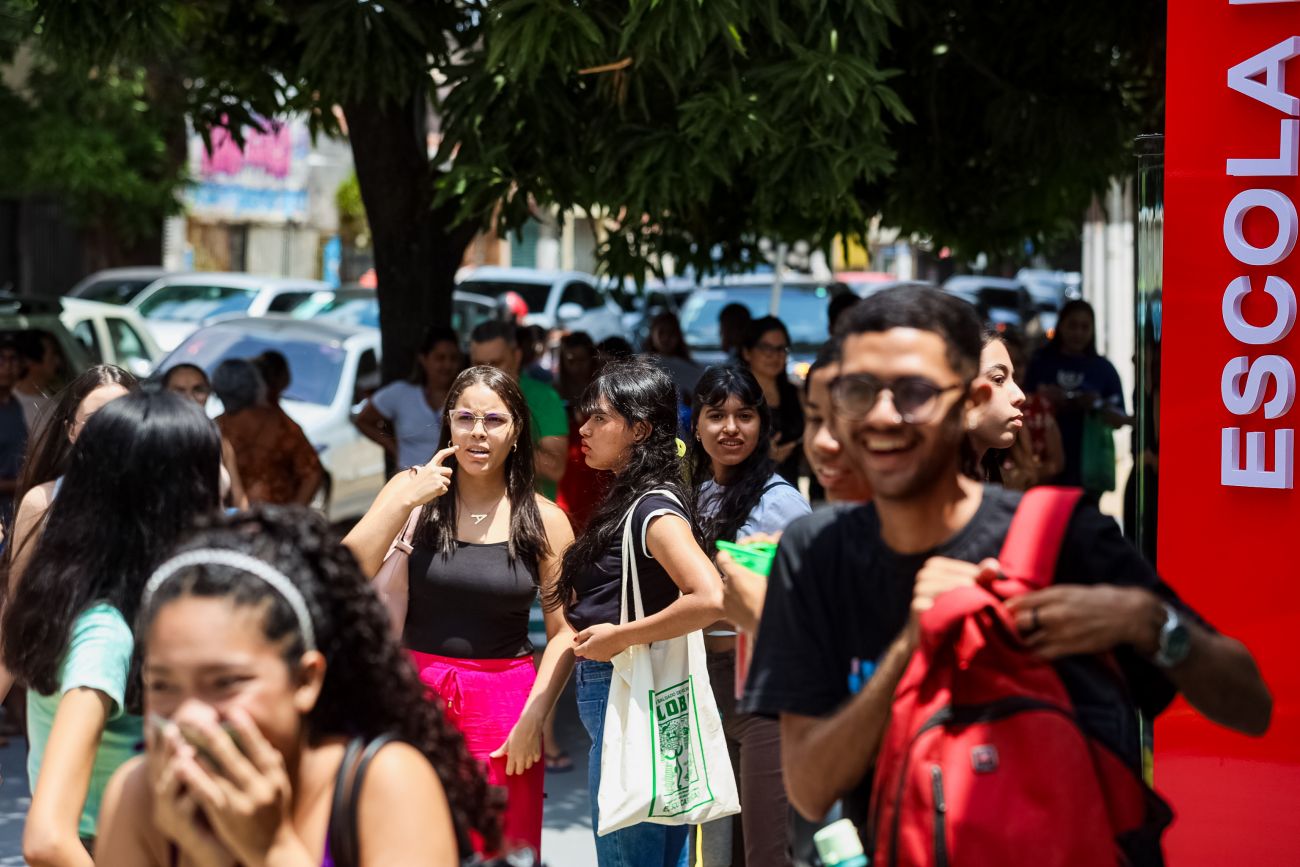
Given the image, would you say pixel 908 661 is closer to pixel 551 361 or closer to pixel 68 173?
pixel 551 361

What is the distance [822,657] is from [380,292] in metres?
7.53

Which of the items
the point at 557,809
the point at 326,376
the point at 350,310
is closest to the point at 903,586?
the point at 557,809

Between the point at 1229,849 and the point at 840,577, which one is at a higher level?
the point at 840,577

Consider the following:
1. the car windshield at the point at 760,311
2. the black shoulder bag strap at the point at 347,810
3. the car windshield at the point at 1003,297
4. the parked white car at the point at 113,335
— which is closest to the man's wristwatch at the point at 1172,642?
the black shoulder bag strap at the point at 347,810

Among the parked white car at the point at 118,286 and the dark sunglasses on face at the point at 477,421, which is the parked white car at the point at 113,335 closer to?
the parked white car at the point at 118,286

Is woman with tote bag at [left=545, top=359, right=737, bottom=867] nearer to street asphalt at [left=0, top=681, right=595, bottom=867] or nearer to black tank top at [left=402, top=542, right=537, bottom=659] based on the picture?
black tank top at [left=402, top=542, right=537, bottom=659]

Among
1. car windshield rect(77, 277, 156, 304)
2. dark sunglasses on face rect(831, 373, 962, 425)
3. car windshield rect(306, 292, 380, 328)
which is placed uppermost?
car windshield rect(77, 277, 156, 304)

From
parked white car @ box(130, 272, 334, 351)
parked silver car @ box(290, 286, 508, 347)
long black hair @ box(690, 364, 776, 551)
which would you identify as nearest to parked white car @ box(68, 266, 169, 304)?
parked white car @ box(130, 272, 334, 351)

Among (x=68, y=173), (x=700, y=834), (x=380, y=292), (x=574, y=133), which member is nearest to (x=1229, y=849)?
(x=700, y=834)

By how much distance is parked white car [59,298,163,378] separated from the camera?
14320 millimetres

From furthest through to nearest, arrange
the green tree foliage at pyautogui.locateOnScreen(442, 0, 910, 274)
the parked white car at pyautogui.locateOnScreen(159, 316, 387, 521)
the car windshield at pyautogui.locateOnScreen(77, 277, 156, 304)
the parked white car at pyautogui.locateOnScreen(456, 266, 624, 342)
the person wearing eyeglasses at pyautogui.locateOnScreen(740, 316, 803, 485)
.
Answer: the parked white car at pyautogui.locateOnScreen(456, 266, 624, 342)
the car windshield at pyautogui.locateOnScreen(77, 277, 156, 304)
the parked white car at pyautogui.locateOnScreen(159, 316, 387, 521)
the person wearing eyeglasses at pyautogui.locateOnScreen(740, 316, 803, 485)
the green tree foliage at pyautogui.locateOnScreen(442, 0, 910, 274)

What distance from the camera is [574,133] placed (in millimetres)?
7379

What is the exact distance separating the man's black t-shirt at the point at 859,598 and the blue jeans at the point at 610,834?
2269 millimetres

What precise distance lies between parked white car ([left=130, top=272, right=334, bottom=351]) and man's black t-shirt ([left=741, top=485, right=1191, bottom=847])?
1689 centimetres
